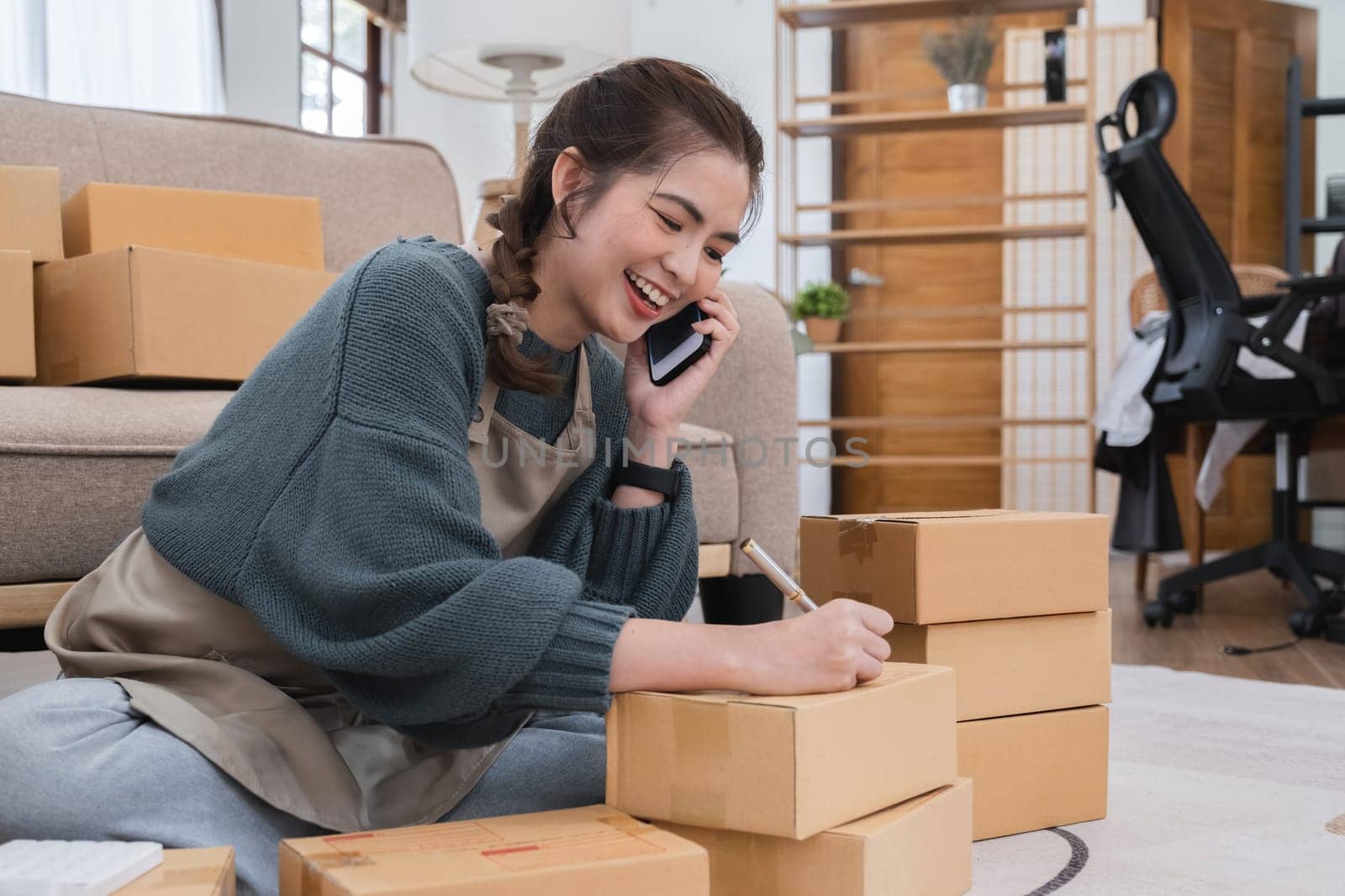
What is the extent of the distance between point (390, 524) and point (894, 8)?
354 cm

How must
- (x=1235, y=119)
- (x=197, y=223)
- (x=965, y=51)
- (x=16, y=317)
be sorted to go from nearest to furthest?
(x=16, y=317)
(x=197, y=223)
(x=965, y=51)
(x=1235, y=119)

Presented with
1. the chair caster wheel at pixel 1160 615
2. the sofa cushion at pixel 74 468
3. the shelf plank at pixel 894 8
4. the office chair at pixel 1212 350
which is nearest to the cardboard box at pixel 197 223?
the sofa cushion at pixel 74 468

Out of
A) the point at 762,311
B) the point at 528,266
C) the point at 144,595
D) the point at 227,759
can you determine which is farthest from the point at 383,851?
the point at 762,311

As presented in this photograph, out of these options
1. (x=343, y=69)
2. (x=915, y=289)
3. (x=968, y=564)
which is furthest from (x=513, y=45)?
(x=915, y=289)

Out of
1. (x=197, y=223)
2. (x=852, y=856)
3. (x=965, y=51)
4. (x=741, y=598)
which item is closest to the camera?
(x=852, y=856)

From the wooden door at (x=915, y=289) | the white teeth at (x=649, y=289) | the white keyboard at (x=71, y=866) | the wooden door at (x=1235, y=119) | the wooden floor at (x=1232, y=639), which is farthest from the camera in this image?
→ the wooden door at (x=915, y=289)

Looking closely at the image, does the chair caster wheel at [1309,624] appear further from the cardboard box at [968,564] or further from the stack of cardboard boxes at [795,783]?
the stack of cardboard boxes at [795,783]

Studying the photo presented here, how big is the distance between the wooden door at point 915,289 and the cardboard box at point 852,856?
3772 millimetres

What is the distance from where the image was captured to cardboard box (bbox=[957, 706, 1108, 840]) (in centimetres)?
116

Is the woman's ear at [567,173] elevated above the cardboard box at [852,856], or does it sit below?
above

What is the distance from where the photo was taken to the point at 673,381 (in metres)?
1.21

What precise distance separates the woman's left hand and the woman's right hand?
13.3 inches

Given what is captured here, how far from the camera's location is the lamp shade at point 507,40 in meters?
2.56

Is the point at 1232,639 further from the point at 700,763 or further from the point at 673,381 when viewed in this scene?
the point at 700,763
